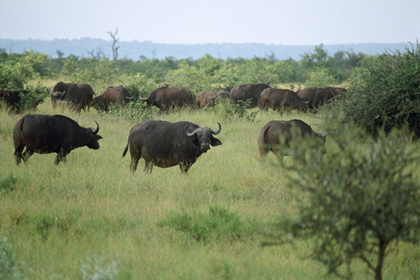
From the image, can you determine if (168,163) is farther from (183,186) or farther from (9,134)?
(9,134)

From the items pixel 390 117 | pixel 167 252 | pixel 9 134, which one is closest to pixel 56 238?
pixel 167 252

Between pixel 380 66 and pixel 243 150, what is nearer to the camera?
pixel 243 150

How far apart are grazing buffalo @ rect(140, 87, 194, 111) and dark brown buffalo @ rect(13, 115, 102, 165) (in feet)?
32.8

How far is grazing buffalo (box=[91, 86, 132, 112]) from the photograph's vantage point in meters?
20.5

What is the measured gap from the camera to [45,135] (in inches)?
398

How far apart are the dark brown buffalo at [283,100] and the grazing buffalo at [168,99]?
3315 mm

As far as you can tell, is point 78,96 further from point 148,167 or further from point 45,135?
point 148,167

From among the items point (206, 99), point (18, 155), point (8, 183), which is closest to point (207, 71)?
point (206, 99)

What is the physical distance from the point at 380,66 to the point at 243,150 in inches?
196

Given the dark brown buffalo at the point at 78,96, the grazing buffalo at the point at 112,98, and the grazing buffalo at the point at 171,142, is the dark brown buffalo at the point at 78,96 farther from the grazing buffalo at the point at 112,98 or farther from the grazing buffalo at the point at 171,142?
the grazing buffalo at the point at 171,142

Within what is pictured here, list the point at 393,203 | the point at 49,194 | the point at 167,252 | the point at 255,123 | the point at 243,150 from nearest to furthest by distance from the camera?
the point at 393,203, the point at 167,252, the point at 49,194, the point at 243,150, the point at 255,123

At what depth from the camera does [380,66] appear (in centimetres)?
1437

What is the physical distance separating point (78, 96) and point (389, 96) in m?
12.5

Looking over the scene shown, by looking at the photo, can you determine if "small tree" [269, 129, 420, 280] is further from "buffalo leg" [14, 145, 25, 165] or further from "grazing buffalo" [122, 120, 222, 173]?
"buffalo leg" [14, 145, 25, 165]
